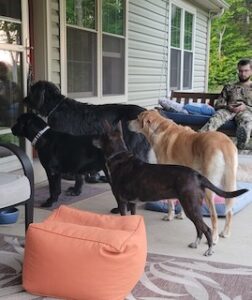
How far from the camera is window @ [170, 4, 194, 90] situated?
9.66m

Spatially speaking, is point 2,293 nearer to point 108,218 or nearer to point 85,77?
point 108,218

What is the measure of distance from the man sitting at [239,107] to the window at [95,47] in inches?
62.2

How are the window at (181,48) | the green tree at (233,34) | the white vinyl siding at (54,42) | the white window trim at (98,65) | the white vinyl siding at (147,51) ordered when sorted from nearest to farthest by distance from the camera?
1. the white vinyl siding at (54,42)
2. the white window trim at (98,65)
3. the white vinyl siding at (147,51)
4. the window at (181,48)
5. the green tree at (233,34)

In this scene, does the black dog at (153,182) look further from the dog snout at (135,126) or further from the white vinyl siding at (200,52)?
the white vinyl siding at (200,52)

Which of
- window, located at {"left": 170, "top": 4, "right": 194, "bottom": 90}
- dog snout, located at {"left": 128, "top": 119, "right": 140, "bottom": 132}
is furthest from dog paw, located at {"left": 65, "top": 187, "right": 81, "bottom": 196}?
window, located at {"left": 170, "top": 4, "right": 194, "bottom": 90}

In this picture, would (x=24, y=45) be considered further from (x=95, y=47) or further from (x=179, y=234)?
(x=179, y=234)

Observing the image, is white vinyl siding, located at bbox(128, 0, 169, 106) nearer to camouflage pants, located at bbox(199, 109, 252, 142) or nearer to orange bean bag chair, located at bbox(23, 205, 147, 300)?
camouflage pants, located at bbox(199, 109, 252, 142)

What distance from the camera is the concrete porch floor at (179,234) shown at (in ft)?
9.74

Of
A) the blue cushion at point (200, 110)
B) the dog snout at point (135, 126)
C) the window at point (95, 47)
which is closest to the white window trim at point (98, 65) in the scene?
the window at point (95, 47)

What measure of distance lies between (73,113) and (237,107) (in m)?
2.45

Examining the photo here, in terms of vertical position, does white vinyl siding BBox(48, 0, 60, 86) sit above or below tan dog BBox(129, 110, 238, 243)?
above

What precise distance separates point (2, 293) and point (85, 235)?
571mm

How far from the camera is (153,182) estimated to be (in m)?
2.98

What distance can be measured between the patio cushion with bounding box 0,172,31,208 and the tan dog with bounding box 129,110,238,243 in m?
1.14
